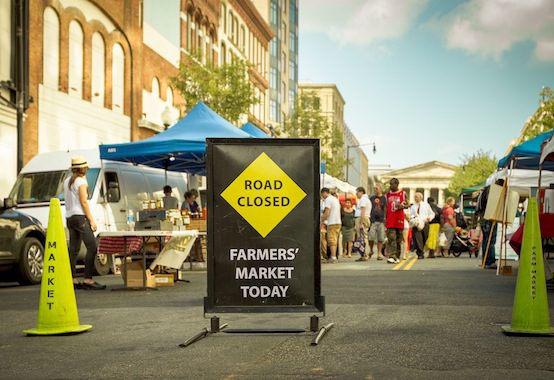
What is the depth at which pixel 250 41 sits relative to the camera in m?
59.1

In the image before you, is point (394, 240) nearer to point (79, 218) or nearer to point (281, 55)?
point (79, 218)

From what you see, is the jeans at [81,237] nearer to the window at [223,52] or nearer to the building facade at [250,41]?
the building facade at [250,41]

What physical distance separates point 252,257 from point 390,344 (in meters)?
Result: 1.28

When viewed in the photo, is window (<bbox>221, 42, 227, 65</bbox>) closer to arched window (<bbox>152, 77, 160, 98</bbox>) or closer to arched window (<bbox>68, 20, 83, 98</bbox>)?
arched window (<bbox>152, 77, 160, 98</bbox>)

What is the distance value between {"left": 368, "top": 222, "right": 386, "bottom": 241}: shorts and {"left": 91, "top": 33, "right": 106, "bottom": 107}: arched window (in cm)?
1313

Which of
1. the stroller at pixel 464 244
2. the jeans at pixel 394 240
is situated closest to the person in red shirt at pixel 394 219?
the jeans at pixel 394 240

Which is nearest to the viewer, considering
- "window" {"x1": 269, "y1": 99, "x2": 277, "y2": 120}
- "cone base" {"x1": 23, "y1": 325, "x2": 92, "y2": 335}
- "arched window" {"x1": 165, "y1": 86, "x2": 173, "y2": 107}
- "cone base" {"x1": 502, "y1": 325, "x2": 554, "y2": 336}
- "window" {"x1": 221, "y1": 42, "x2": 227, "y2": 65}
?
"cone base" {"x1": 502, "y1": 325, "x2": 554, "y2": 336}

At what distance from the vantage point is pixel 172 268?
1391 centimetres

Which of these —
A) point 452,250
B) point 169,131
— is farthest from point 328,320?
point 452,250

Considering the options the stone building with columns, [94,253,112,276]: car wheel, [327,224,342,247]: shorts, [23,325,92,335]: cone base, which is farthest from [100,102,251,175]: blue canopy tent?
the stone building with columns

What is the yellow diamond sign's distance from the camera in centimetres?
731

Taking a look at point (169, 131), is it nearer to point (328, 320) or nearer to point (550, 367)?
point (328, 320)

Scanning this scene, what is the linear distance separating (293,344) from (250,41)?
2094 inches

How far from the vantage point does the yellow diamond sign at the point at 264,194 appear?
288 inches
